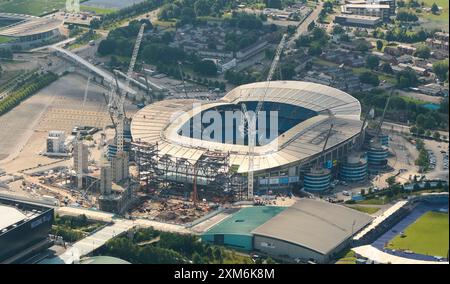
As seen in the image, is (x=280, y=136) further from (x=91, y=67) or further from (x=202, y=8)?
(x=202, y=8)

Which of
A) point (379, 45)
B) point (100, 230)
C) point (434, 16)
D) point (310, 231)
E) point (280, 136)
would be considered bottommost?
point (100, 230)

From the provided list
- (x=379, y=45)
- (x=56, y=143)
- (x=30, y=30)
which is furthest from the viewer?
(x=30, y=30)

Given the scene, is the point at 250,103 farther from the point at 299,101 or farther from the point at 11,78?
the point at 11,78

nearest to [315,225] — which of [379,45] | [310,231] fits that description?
[310,231]

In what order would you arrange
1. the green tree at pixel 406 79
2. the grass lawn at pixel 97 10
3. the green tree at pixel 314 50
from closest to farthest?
the green tree at pixel 406 79 < the green tree at pixel 314 50 < the grass lawn at pixel 97 10

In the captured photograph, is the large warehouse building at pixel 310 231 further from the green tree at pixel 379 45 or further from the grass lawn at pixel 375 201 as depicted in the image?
the green tree at pixel 379 45

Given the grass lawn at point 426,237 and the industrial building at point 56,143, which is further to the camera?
the industrial building at point 56,143

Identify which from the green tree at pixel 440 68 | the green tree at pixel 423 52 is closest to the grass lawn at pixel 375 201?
the green tree at pixel 440 68
